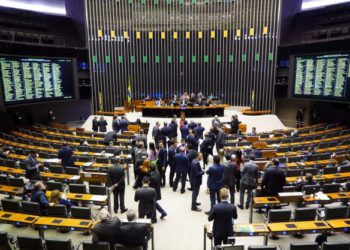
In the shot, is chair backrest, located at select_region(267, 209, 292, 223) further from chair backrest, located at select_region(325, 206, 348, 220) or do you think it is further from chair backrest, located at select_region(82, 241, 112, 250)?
chair backrest, located at select_region(82, 241, 112, 250)

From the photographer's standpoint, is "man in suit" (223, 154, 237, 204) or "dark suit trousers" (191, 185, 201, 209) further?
"dark suit trousers" (191, 185, 201, 209)

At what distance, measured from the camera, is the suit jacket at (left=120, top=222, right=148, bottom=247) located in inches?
161

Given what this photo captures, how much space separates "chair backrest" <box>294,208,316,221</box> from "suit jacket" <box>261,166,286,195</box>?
82cm

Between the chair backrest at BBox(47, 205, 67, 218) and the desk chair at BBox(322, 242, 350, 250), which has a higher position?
the desk chair at BBox(322, 242, 350, 250)

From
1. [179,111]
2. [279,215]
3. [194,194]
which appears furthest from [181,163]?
[179,111]

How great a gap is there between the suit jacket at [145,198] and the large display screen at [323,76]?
1188 cm

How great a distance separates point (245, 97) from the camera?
837 inches

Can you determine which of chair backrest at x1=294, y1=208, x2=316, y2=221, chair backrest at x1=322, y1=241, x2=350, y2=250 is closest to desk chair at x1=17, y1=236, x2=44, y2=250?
chair backrest at x1=322, y1=241, x2=350, y2=250

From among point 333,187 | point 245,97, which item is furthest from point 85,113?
point 333,187

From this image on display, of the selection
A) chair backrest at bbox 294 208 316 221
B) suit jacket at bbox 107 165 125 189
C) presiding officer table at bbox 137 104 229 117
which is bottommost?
chair backrest at bbox 294 208 316 221

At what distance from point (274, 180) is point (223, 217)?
2.15 m

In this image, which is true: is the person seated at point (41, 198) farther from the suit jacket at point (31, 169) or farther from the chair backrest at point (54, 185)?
the suit jacket at point (31, 169)

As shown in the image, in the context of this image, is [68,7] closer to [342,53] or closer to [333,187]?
[342,53]

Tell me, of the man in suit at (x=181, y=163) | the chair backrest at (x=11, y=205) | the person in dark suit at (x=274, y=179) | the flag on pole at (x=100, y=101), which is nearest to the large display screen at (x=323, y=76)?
the person in dark suit at (x=274, y=179)
